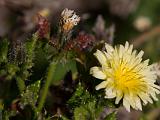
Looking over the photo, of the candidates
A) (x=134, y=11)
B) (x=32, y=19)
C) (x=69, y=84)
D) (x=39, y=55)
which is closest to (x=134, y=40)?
(x=134, y=11)

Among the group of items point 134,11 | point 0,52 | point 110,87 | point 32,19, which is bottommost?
point 110,87

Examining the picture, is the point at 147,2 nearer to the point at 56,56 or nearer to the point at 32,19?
the point at 32,19

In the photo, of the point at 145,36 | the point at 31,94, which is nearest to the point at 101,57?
the point at 31,94

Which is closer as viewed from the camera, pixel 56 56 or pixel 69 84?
pixel 56 56

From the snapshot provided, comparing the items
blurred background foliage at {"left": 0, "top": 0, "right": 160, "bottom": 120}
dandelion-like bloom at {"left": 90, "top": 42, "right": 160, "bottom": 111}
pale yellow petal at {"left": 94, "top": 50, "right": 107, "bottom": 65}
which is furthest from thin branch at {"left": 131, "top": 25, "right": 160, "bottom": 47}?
pale yellow petal at {"left": 94, "top": 50, "right": 107, "bottom": 65}

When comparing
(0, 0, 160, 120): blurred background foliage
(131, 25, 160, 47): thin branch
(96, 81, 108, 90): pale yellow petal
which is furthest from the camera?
(131, 25, 160, 47): thin branch

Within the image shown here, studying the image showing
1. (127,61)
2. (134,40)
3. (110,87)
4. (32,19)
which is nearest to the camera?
(110,87)

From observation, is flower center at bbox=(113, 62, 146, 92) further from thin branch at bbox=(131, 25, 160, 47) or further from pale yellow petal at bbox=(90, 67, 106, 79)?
thin branch at bbox=(131, 25, 160, 47)

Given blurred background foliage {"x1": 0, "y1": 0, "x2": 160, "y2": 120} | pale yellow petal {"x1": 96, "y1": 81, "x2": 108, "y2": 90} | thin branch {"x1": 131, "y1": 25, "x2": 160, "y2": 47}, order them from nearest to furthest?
pale yellow petal {"x1": 96, "y1": 81, "x2": 108, "y2": 90}, blurred background foliage {"x1": 0, "y1": 0, "x2": 160, "y2": 120}, thin branch {"x1": 131, "y1": 25, "x2": 160, "y2": 47}
